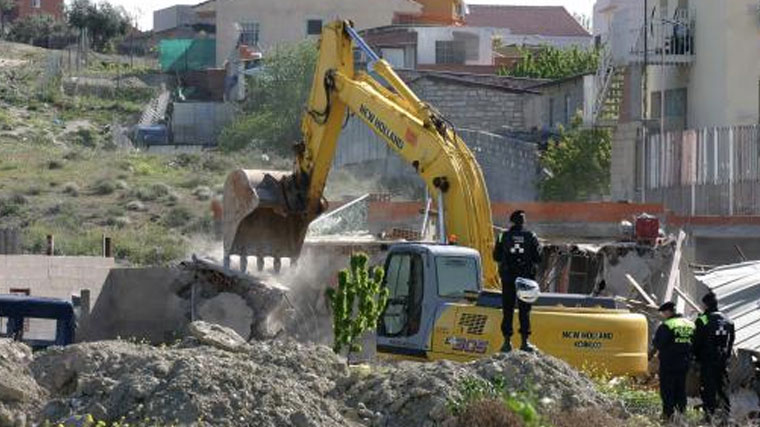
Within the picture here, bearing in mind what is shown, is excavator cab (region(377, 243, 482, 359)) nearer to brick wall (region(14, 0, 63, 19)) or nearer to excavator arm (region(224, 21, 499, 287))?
excavator arm (region(224, 21, 499, 287))

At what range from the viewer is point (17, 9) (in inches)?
4449

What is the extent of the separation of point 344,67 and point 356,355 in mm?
6217

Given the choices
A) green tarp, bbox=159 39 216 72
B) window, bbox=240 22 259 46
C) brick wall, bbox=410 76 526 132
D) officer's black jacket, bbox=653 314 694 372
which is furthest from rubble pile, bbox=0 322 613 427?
green tarp, bbox=159 39 216 72

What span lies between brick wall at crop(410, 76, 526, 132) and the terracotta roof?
115 ft

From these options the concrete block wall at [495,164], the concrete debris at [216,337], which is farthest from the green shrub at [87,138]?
the concrete debris at [216,337]

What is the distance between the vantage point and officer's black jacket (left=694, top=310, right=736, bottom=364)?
71.6 feet

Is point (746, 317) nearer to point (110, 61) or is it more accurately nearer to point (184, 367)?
point (184, 367)

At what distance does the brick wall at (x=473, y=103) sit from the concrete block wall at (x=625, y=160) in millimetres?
12884

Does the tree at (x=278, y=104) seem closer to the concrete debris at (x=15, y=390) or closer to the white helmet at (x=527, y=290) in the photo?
the white helmet at (x=527, y=290)

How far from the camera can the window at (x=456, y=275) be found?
24719mm

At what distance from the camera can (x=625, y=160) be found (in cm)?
4972

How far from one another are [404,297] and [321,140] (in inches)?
314

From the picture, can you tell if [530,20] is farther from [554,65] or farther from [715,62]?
[715,62]

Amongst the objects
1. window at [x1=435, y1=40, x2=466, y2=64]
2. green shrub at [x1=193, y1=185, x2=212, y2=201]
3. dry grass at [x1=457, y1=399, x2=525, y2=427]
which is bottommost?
dry grass at [x1=457, y1=399, x2=525, y2=427]
